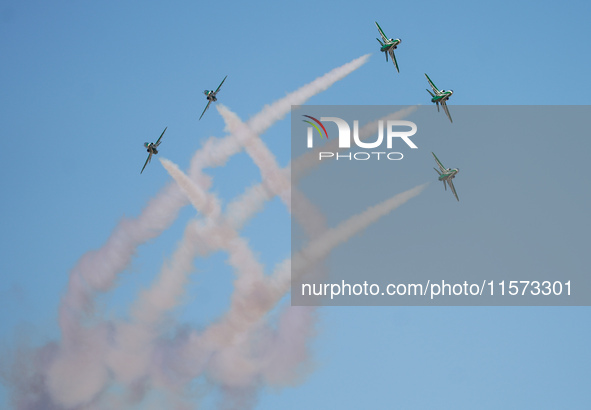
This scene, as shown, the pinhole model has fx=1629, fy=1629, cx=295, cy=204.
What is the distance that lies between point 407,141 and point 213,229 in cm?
2094

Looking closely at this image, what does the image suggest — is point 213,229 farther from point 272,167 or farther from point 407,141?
point 407,141

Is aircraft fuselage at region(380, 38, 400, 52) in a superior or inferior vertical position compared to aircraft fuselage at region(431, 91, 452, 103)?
superior

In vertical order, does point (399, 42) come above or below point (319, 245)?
above

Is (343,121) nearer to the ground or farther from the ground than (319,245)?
farther from the ground

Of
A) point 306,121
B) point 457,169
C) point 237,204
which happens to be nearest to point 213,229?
point 237,204

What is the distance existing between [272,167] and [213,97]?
8.97 meters

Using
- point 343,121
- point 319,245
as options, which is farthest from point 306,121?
point 319,245

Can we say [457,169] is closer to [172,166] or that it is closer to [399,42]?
[399,42]

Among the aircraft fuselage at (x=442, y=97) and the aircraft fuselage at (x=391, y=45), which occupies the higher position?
the aircraft fuselage at (x=391, y=45)

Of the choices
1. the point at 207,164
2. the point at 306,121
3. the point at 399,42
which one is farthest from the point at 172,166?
the point at 399,42

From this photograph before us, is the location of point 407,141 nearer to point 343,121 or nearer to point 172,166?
point 343,121

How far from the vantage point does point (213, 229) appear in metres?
159

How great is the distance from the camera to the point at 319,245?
15650 cm

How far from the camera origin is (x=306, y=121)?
535 ft
